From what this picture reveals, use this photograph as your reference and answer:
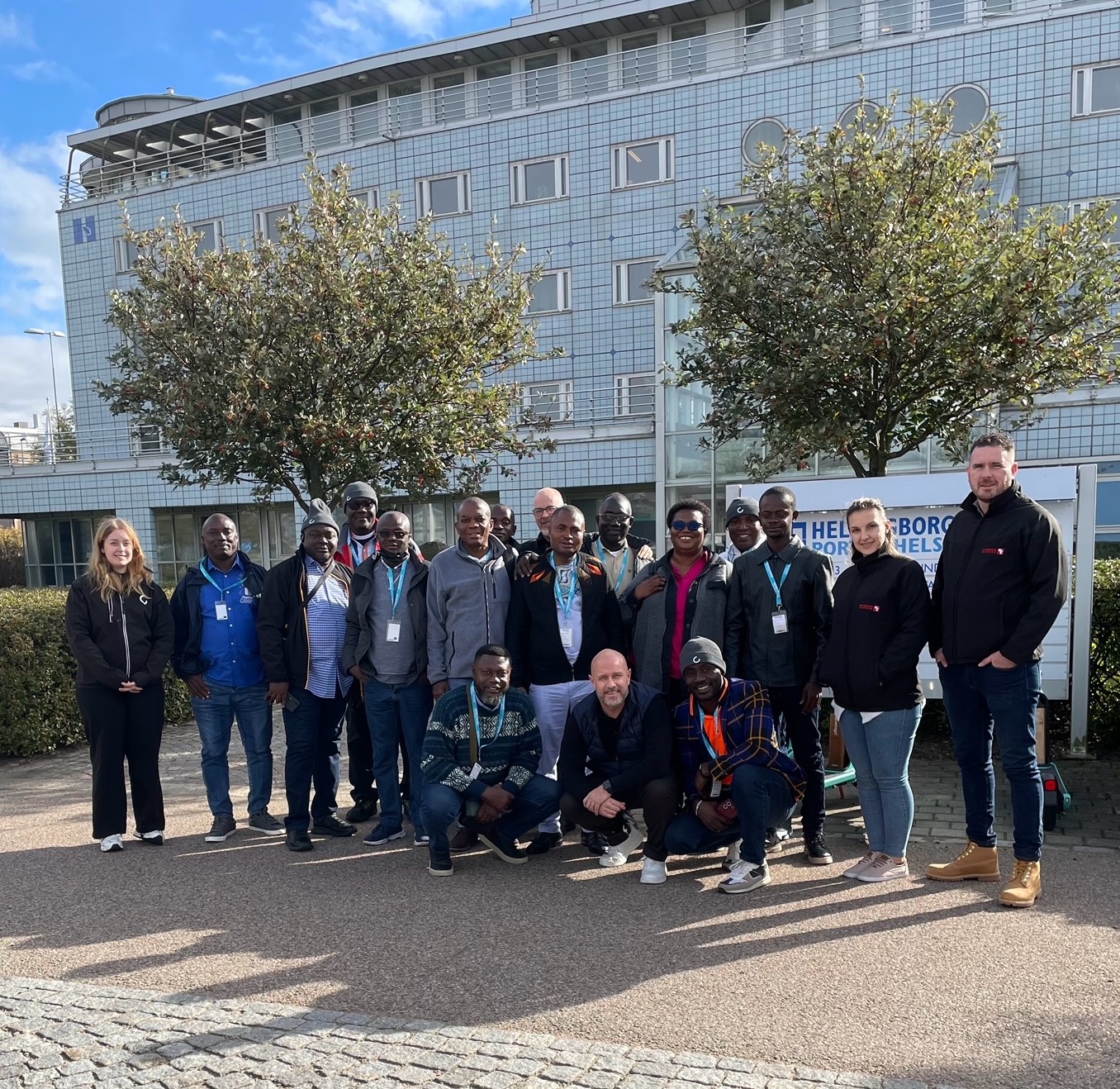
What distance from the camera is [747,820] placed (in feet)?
16.3

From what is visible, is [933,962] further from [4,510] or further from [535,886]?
[4,510]

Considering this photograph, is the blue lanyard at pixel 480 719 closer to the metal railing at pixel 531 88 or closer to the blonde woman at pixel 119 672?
the blonde woman at pixel 119 672

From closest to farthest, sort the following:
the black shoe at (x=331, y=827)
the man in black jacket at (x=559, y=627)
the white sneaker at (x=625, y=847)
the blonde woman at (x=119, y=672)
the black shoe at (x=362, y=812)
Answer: the white sneaker at (x=625, y=847), the man in black jacket at (x=559, y=627), the blonde woman at (x=119, y=672), the black shoe at (x=331, y=827), the black shoe at (x=362, y=812)

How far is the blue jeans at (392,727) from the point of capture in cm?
594

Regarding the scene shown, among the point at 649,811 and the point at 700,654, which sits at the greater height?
the point at 700,654

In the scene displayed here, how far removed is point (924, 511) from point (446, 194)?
802 inches

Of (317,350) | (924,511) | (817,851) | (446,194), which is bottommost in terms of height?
(817,851)

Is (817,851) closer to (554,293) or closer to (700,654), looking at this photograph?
(700,654)

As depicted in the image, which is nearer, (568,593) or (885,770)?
(885,770)

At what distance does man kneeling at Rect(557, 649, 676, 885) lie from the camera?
5.12 meters

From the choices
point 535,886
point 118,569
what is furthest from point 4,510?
point 535,886

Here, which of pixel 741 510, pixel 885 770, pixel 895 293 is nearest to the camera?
pixel 885 770

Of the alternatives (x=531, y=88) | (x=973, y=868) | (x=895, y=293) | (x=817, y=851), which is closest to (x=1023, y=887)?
(x=973, y=868)

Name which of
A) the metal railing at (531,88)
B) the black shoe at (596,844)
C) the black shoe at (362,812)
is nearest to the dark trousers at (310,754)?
the black shoe at (362,812)
